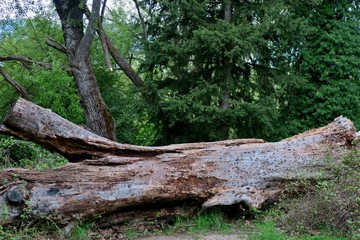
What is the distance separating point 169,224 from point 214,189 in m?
0.85

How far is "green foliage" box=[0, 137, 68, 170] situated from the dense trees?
12.9 ft

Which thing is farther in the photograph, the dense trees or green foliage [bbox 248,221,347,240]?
the dense trees

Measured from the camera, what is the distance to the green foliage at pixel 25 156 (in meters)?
9.33

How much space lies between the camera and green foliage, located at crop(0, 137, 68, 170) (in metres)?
9.33

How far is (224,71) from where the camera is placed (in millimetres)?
14156

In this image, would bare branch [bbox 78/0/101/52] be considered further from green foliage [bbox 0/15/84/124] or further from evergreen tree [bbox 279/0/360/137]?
evergreen tree [bbox 279/0/360/137]

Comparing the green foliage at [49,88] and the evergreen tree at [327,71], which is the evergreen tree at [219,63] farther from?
the green foliage at [49,88]

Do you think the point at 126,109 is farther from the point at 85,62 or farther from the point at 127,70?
the point at 85,62

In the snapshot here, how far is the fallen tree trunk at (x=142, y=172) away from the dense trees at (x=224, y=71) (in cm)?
579

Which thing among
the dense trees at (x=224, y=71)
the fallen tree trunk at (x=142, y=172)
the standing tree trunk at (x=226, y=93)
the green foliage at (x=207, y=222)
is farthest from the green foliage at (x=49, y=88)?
the green foliage at (x=207, y=222)

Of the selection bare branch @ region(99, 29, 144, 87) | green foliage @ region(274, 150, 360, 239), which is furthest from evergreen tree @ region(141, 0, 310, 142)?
green foliage @ region(274, 150, 360, 239)

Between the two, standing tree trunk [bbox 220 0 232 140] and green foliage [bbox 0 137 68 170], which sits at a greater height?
standing tree trunk [bbox 220 0 232 140]

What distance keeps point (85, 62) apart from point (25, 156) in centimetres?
544

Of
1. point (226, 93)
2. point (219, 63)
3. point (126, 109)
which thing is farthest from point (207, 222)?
point (126, 109)
